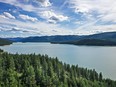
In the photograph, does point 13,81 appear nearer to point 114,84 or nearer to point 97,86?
point 97,86

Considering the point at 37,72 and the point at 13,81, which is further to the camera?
the point at 37,72

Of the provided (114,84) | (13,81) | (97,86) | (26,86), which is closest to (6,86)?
(13,81)

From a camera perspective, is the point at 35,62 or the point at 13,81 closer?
the point at 13,81

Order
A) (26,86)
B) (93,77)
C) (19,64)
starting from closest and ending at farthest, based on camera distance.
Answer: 1. (26,86)
2. (19,64)
3. (93,77)

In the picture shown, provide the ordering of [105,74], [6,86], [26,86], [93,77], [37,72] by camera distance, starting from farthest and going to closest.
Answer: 1. [105,74]
2. [93,77]
3. [37,72]
4. [26,86]
5. [6,86]

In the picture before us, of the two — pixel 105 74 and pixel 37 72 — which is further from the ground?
pixel 37 72

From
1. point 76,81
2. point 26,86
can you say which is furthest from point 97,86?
point 26,86

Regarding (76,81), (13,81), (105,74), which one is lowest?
(105,74)

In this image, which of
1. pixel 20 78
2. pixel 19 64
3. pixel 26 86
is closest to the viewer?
pixel 26 86

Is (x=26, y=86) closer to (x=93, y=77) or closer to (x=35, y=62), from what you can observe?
(x=35, y=62)
